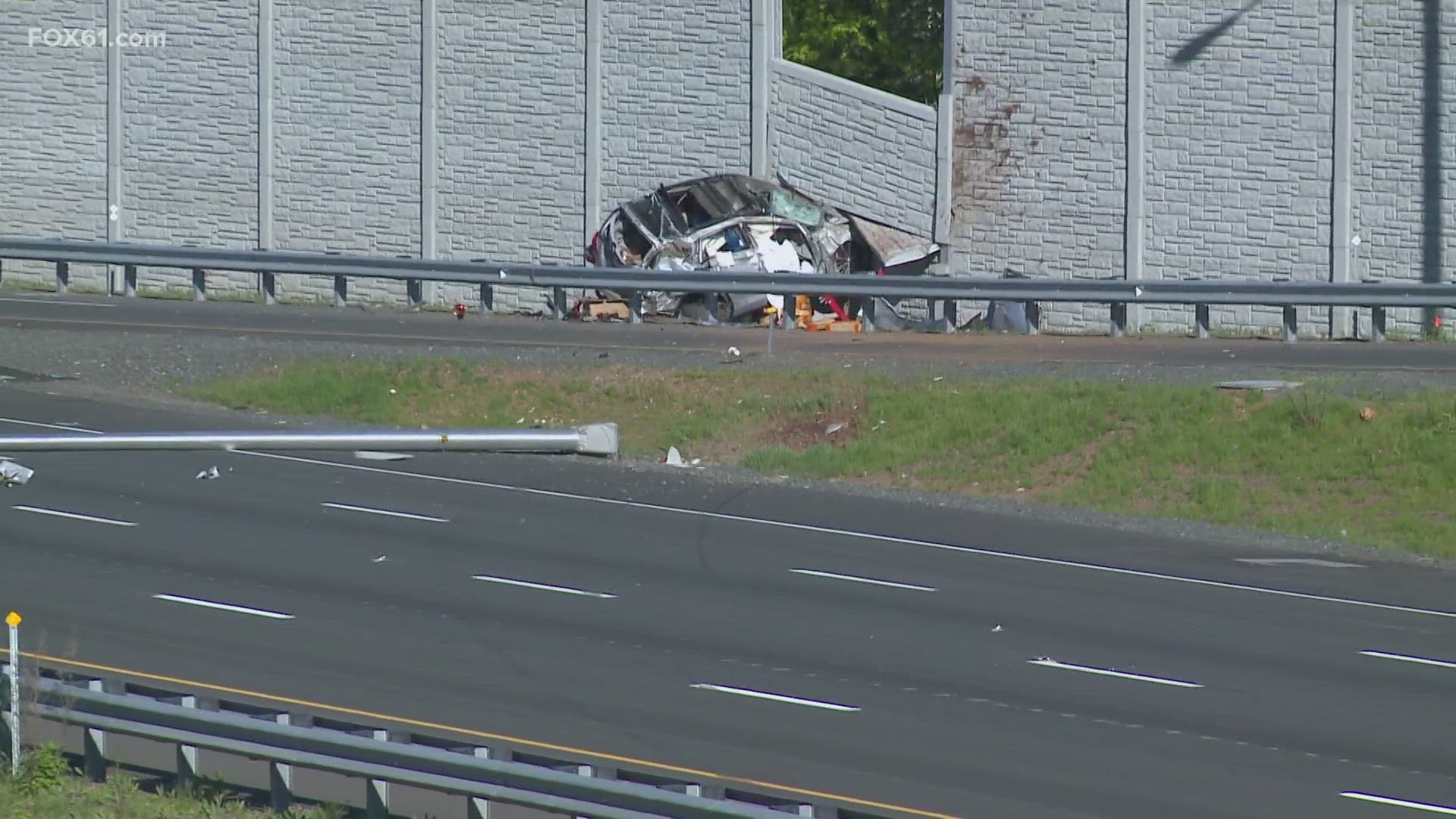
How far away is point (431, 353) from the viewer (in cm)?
2547

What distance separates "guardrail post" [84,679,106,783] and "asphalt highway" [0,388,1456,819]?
177 centimetres

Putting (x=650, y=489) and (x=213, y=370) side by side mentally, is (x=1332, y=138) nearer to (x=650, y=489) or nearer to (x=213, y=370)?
(x=650, y=489)

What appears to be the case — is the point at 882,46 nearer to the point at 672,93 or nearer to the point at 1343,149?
the point at 672,93

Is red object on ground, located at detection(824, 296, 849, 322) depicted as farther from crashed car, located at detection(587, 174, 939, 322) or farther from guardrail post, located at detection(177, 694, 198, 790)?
guardrail post, located at detection(177, 694, 198, 790)

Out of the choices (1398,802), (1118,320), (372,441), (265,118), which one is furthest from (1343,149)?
(372,441)

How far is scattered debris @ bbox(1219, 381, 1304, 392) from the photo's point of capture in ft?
70.8

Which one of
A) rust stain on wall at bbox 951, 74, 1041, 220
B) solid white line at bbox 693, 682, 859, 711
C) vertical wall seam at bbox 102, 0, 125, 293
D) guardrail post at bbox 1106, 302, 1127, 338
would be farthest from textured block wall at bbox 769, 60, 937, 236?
solid white line at bbox 693, 682, 859, 711

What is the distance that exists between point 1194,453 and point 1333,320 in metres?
9.23

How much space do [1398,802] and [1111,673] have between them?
2990 millimetres

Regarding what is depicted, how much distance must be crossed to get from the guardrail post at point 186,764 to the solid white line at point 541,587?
5380mm

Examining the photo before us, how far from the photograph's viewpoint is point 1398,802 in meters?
10.5

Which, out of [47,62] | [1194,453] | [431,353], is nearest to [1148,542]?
[1194,453]

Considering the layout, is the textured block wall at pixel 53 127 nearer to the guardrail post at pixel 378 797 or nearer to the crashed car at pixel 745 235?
the crashed car at pixel 745 235

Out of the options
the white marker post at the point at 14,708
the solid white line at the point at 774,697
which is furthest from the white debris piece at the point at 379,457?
the white marker post at the point at 14,708
